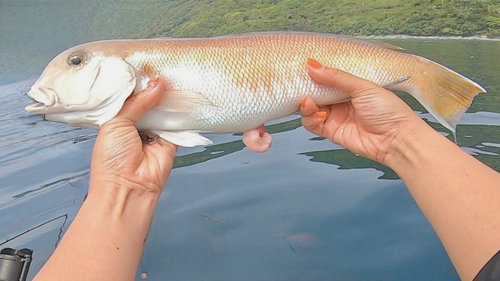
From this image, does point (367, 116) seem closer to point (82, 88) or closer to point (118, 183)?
point (118, 183)

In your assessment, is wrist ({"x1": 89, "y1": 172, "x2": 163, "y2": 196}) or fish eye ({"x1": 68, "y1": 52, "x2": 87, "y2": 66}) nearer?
wrist ({"x1": 89, "y1": 172, "x2": 163, "y2": 196})

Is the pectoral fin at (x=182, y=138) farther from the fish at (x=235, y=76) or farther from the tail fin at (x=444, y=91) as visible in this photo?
the tail fin at (x=444, y=91)

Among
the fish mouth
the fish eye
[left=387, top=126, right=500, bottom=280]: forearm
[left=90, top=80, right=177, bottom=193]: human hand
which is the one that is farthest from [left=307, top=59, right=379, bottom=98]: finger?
the fish mouth

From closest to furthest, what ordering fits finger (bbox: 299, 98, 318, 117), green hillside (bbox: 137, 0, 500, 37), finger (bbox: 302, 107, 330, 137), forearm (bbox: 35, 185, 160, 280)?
forearm (bbox: 35, 185, 160, 280) → finger (bbox: 299, 98, 318, 117) → finger (bbox: 302, 107, 330, 137) → green hillside (bbox: 137, 0, 500, 37)

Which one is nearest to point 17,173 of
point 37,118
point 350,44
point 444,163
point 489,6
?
point 37,118

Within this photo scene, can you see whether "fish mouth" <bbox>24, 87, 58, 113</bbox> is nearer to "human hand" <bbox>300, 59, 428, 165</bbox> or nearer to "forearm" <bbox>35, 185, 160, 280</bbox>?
"forearm" <bbox>35, 185, 160, 280</bbox>

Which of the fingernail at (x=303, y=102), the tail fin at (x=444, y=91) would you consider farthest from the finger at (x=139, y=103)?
the tail fin at (x=444, y=91)
